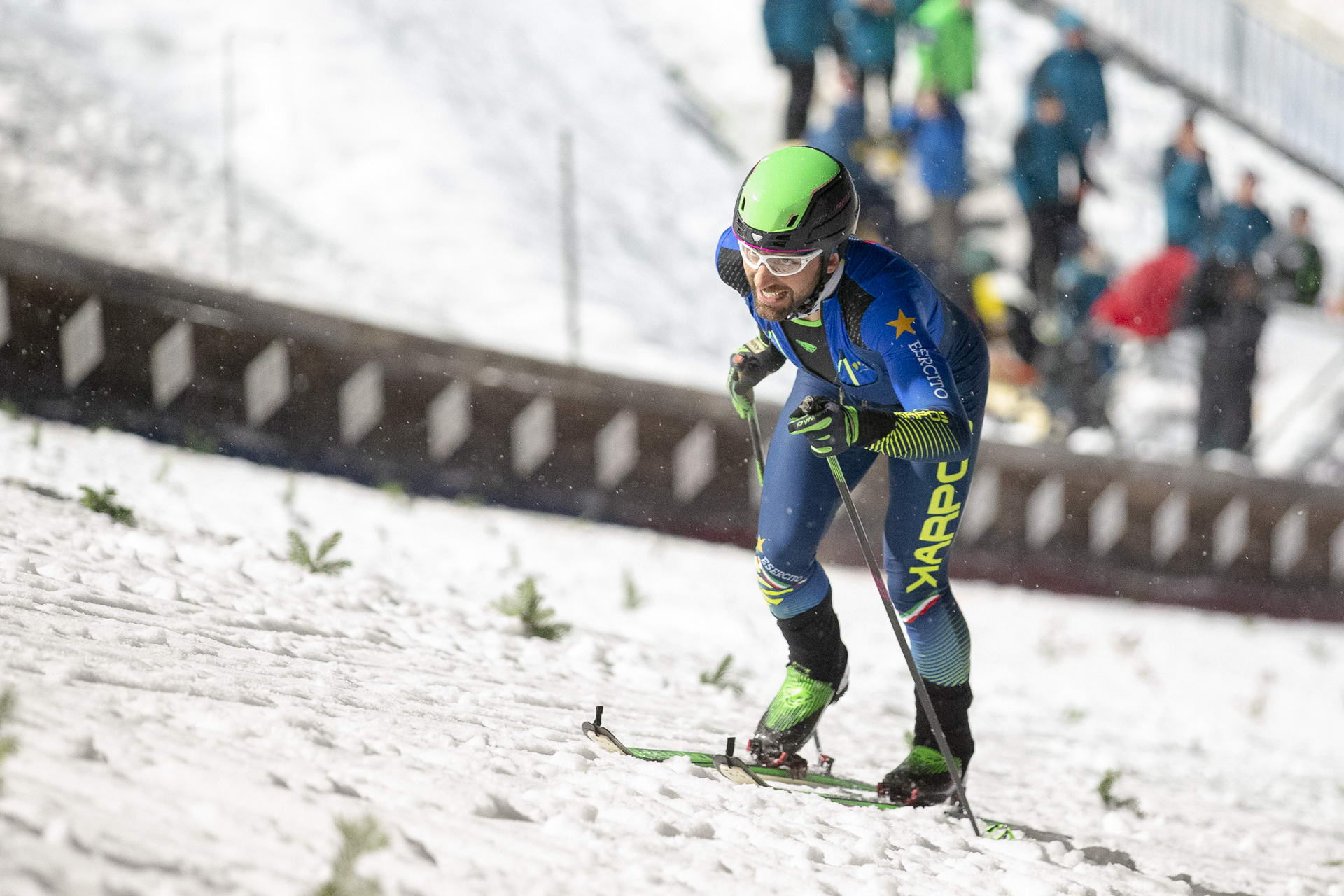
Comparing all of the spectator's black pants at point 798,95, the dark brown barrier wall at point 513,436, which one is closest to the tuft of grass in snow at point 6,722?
the dark brown barrier wall at point 513,436

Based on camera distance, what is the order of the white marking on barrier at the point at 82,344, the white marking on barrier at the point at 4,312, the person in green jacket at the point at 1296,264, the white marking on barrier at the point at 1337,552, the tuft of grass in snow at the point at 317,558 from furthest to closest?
the person in green jacket at the point at 1296,264 < the white marking on barrier at the point at 1337,552 < the white marking on barrier at the point at 82,344 < the white marking on barrier at the point at 4,312 < the tuft of grass in snow at the point at 317,558

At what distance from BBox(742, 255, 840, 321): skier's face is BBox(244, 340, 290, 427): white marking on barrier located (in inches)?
197

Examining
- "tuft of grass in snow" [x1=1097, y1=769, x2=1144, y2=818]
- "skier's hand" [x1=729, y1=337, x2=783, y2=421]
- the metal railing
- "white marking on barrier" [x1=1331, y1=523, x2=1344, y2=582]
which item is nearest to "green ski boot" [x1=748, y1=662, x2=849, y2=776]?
"skier's hand" [x1=729, y1=337, x2=783, y2=421]

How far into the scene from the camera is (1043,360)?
11133mm

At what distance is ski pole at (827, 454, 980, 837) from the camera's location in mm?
4391

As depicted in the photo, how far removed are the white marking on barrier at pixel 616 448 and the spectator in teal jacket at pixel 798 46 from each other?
281 cm

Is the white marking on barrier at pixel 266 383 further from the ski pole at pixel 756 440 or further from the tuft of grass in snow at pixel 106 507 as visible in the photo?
→ the ski pole at pixel 756 440

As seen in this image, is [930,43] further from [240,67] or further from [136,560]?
[136,560]

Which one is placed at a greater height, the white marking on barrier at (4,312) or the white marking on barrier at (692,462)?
the white marking on barrier at (692,462)

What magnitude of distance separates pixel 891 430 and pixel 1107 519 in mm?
7509

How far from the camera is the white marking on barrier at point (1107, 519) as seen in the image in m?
11.0

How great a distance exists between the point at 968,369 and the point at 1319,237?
47.1ft

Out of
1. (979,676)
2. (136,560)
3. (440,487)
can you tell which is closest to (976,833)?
(136,560)

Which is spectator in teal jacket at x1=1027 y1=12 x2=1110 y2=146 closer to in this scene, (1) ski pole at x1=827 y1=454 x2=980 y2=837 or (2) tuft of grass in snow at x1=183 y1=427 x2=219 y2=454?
(2) tuft of grass in snow at x1=183 y1=427 x2=219 y2=454
